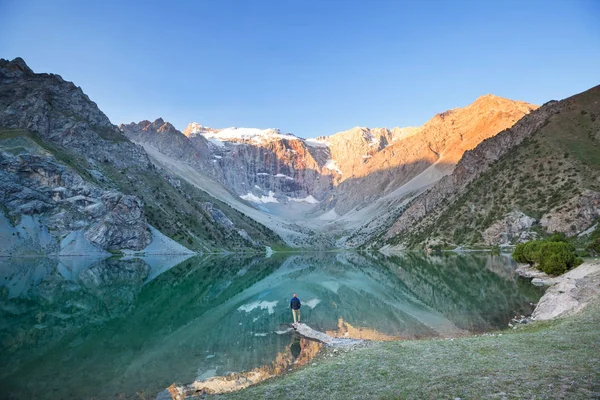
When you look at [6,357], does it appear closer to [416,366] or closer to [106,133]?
[416,366]

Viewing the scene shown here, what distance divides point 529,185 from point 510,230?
17601mm

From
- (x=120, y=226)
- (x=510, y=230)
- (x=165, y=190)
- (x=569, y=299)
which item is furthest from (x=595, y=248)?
(x=165, y=190)

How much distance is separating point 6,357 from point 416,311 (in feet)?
116

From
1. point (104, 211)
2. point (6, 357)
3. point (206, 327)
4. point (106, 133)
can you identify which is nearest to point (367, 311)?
point (206, 327)

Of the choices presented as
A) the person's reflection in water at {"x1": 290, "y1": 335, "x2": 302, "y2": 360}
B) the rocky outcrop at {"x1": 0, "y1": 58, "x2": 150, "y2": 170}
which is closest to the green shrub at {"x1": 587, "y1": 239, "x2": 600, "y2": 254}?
the person's reflection in water at {"x1": 290, "y1": 335, "x2": 302, "y2": 360}

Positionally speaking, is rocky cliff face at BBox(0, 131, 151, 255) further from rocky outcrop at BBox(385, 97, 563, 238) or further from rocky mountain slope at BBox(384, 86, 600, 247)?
rocky outcrop at BBox(385, 97, 563, 238)

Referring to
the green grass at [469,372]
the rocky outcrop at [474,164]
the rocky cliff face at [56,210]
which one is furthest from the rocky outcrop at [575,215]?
the rocky cliff face at [56,210]

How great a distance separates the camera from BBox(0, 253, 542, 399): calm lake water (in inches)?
872

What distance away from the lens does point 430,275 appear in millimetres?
70750

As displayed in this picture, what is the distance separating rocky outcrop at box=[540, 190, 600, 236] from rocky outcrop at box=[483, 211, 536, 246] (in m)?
5.91

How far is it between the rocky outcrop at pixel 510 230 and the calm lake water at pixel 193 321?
166 ft

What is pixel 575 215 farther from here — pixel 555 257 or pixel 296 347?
pixel 296 347

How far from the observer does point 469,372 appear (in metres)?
13.9

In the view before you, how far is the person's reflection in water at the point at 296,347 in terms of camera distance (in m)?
25.8
